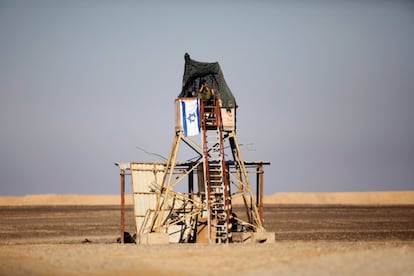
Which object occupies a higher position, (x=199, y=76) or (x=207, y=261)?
(x=199, y=76)

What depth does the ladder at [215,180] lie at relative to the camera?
105 ft

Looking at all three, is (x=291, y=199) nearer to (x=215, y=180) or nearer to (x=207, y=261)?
(x=215, y=180)

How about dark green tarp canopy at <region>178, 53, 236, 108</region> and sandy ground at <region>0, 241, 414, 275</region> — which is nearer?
sandy ground at <region>0, 241, 414, 275</region>

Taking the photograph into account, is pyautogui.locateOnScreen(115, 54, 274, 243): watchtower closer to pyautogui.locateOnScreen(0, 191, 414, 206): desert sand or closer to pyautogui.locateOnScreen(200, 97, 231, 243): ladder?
pyautogui.locateOnScreen(200, 97, 231, 243): ladder

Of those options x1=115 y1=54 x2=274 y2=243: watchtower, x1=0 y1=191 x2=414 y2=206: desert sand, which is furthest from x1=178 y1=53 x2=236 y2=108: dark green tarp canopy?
x1=0 y1=191 x2=414 y2=206: desert sand

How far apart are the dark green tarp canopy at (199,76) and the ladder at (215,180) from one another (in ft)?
2.94

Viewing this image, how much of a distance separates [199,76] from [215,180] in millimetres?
4921

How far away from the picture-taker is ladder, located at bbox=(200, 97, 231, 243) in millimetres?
32031

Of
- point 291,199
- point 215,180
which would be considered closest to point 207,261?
point 215,180

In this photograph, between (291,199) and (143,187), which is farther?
(291,199)

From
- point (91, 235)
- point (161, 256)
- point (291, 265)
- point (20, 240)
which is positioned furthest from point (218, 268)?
point (91, 235)

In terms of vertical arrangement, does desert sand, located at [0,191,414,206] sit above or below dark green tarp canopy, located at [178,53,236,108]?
below

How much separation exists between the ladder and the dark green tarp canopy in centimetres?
90

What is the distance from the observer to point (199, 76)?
34594mm
